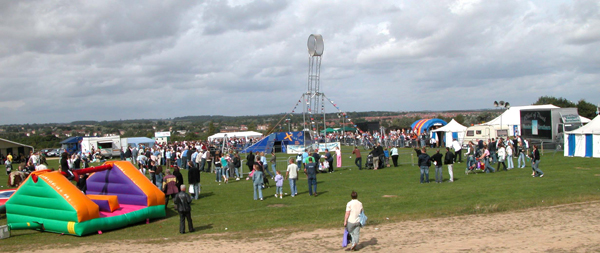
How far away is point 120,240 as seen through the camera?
10992mm

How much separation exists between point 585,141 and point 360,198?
17.3 metres

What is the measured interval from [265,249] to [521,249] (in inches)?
199

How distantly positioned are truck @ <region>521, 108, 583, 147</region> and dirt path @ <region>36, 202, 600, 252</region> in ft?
65.9

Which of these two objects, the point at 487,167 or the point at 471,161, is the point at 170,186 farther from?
the point at 487,167

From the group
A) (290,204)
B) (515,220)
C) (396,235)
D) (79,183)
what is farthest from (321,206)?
(79,183)

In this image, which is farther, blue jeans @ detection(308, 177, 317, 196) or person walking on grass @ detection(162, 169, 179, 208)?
blue jeans @ detection(308, 177, 317, 196)

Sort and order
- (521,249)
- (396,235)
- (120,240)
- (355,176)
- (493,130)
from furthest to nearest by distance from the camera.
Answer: (493,130)
(355,176)
(120,240)
(396,235)
(521,249)

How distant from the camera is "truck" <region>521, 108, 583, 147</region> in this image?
29.8 metres

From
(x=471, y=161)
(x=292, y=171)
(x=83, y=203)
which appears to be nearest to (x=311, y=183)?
(x=292, y=171)

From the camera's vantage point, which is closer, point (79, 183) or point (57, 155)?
point (79, 183)

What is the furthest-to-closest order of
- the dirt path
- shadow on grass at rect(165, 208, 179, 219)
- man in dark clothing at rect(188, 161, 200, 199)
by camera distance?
man in dark clothing at rect(188, 161, 200, 199) < shadow on grass at rect(165, 208, 179, 219) < the dirt path

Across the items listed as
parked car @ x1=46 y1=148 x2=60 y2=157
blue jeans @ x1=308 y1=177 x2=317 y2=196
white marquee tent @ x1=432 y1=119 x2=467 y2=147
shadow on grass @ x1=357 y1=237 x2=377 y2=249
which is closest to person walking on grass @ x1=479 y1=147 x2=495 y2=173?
blue jeans @ x1=308 y1=177 x2=317 y2=196

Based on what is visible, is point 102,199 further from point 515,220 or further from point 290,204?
point 515,220

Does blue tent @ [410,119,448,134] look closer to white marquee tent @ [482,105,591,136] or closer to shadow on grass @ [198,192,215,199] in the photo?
→ white marquee tent @ [482,105,591,136]
